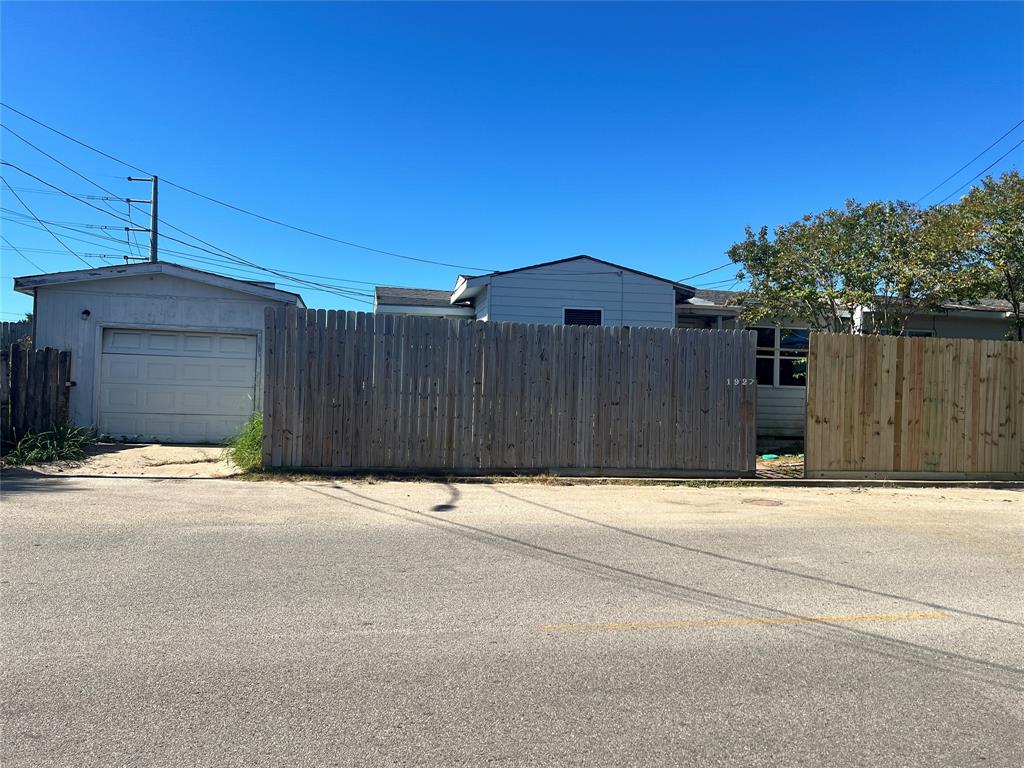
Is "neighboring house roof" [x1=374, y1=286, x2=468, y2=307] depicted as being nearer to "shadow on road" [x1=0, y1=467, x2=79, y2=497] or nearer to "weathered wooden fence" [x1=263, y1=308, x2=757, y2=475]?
"weathered wooden fence" [x1=263, y1=308, x2=757, y2=475]

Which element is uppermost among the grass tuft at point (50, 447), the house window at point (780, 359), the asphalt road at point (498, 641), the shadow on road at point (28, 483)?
the house window at point (780, 359)

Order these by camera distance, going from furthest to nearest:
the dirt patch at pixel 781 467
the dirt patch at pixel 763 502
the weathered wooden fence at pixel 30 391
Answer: the dirt patch at pixel 781 467 < the weathered wooden fence at pixel 30 391 < the dirt patch at pixel 763 502

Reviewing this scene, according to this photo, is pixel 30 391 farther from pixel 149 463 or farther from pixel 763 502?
pixel 763 502

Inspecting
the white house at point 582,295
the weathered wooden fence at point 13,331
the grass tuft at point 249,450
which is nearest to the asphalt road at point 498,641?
the grass tuft at point 249,450

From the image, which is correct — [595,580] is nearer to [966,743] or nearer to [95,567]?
[966,743]

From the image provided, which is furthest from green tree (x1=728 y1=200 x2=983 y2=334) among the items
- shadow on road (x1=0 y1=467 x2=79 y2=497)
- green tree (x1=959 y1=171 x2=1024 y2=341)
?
shadow on road (x1=0 y1=467 x2=79 y2=497)

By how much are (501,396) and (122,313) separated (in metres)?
7.58

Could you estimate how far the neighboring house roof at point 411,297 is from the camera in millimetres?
19641

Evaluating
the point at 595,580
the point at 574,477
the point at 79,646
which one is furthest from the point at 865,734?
the point at 574,477

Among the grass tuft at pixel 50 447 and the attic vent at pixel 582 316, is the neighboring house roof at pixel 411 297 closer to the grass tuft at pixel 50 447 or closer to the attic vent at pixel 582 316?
the attic vent at pixel 582 316

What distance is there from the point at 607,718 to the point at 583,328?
781 cm

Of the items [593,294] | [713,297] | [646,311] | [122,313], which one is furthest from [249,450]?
[713,297]

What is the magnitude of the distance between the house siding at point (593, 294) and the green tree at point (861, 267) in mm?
2082

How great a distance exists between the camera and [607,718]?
10.9 feet
